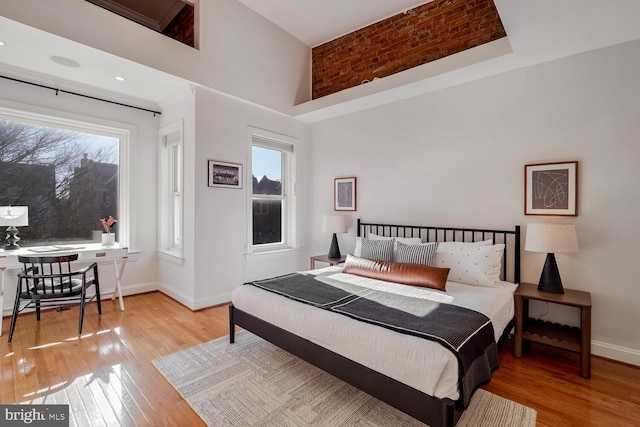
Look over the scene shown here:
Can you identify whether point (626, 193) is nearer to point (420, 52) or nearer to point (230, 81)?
point (420, 52)

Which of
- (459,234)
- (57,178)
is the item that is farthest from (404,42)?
(57,178)

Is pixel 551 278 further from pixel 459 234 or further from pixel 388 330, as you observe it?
pixel 388 330

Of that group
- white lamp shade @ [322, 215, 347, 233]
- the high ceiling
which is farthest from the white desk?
the high ceiling

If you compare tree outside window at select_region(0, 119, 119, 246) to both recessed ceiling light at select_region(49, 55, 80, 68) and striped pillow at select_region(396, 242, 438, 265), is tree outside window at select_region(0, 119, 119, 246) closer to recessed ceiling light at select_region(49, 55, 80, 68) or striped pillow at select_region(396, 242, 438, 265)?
recessed ceiling light at select_region(49, 55, 80, 68)

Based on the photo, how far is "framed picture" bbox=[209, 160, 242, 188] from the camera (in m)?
3.56

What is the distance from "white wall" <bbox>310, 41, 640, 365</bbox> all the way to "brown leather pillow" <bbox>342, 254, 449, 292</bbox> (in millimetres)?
905

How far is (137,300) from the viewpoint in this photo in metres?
3.81

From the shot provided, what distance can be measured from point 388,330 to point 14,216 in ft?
12.8

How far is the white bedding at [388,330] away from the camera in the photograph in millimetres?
1467

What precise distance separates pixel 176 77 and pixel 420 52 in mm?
2838

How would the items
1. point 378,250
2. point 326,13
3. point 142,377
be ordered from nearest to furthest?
point 142,377, point 378,250, point 326,13

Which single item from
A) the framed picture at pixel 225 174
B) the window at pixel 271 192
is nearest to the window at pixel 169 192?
the framed picture at pixel 225 174

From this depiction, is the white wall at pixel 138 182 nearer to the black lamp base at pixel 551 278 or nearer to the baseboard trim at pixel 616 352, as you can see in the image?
the black lamp base at pixel 551 278

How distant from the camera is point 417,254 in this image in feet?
9.71
